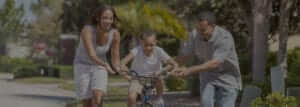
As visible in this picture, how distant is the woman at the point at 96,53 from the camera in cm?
742

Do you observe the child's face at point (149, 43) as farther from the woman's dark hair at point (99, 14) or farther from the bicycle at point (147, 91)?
the woman's dark hair at point (99, 14)

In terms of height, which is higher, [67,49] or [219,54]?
[219,54]

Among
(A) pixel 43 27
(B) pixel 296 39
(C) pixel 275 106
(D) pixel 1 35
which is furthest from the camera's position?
(A) pixel 43 27

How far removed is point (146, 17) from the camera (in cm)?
3381

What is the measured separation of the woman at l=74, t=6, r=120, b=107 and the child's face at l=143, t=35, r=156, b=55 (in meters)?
0.86

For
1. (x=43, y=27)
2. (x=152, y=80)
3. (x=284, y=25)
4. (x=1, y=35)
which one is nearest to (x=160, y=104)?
(x=152, y=80)

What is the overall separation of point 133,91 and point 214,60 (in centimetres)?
202

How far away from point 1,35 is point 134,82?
48.5 m

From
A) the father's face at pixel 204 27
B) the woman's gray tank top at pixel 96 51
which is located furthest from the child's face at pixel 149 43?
the father's face at pixel 204 27

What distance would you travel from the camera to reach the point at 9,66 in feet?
204

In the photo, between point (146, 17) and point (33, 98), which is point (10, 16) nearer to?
point (146, 17)

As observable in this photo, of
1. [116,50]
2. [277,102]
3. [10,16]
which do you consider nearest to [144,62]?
[116,50]

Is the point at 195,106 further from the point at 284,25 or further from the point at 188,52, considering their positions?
the point at 188,52

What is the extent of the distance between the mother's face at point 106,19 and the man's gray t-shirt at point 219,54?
113 cm
